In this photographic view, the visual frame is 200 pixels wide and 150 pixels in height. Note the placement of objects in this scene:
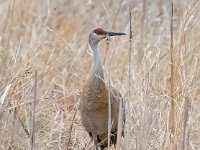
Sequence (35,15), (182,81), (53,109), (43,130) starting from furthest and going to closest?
1. (35,15)
2. (53,109)
3. (43,130)
4. (182,81)

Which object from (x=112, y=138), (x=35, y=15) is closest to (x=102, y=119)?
(x=112, y=138)

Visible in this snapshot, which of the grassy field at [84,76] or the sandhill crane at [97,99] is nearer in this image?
the grassy field at [84,76]

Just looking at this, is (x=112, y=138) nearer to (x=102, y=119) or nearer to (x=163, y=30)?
(x=102, y=119)

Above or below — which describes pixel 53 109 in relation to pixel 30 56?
below

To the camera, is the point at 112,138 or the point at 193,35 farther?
the point at 193,35

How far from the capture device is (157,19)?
22.9 feet

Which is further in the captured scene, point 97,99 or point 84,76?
point 84,76

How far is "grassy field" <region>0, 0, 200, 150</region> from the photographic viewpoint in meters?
3.64

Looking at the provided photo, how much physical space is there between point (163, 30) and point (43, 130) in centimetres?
188

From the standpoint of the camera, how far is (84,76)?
19.0 ft

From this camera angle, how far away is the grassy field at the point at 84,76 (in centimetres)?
364

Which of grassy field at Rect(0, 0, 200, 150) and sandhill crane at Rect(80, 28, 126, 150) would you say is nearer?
grassy field at Rect(0, 0, 200, 150)

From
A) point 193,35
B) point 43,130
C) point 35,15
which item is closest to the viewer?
point 43,130

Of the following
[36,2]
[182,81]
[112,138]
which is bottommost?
[112,138]
